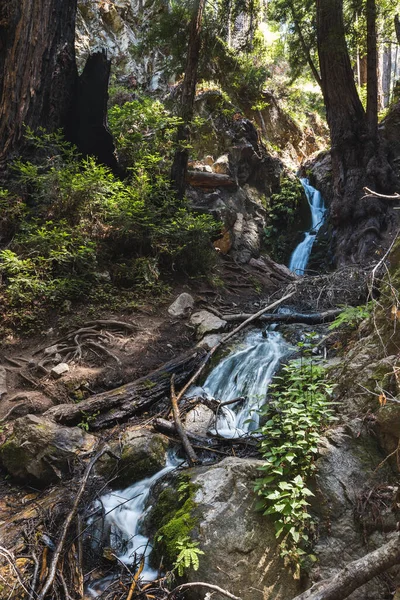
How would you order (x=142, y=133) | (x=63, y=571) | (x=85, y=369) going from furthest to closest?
(x=142, y=133) < (x=85, y=369) < (x=63, y=571)

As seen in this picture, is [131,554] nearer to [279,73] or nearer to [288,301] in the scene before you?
[288,301]

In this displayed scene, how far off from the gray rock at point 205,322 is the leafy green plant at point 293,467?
141 inches

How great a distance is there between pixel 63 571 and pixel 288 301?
21.7ft

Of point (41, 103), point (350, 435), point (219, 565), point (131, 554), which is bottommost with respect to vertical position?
point (131, 554)

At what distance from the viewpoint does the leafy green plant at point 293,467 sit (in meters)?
2.58

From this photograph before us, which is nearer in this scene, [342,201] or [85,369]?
[85,369]

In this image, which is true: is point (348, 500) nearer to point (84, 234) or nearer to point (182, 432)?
point (182, 432)

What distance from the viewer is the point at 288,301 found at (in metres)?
8.34

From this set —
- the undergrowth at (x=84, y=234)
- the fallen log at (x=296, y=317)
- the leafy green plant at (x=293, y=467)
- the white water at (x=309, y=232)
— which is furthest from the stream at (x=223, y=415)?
the white water at (x=309, y=232)

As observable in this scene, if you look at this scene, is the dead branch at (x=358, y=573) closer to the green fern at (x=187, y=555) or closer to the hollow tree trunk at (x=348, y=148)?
the green fern at (x=187, y=555)

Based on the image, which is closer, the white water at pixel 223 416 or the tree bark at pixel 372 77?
the white water at pixel 223 416

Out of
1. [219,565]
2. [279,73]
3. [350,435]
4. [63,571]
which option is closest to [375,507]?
[350,435]

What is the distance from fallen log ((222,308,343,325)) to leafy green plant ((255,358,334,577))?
3.62 metres

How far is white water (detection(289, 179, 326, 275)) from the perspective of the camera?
41.3ft
